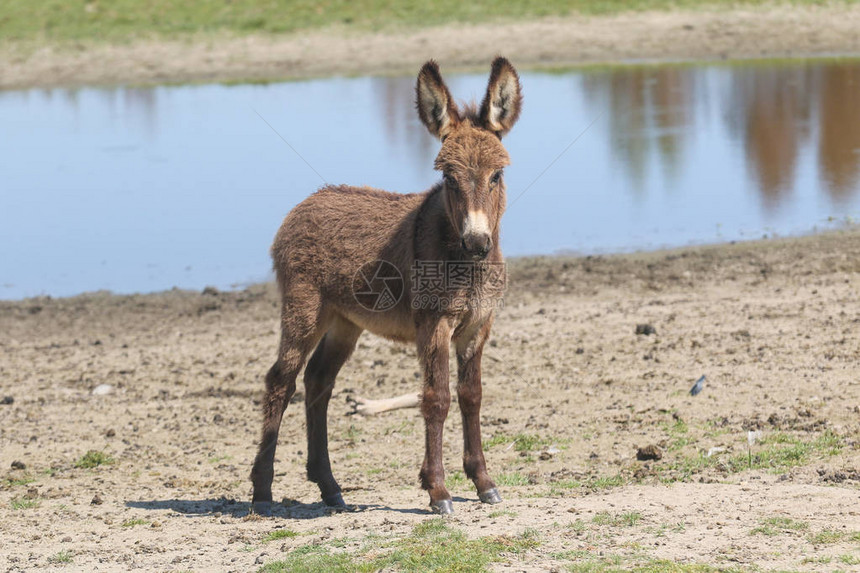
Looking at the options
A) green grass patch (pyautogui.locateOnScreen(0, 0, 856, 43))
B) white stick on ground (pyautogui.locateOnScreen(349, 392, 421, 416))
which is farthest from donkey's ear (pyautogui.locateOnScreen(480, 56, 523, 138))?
green grass patch (pyautogui.locateOnScreen(0, 0, 856, 43))

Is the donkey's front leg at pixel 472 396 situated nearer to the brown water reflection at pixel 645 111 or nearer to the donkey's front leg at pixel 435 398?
the donkey's front leg at pixel 435 398

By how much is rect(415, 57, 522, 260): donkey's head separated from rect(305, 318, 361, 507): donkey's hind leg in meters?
1.58

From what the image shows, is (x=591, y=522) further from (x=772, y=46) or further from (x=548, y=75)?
(x=772, y=46)

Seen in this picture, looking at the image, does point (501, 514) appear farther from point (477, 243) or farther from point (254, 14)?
point (254, 14)

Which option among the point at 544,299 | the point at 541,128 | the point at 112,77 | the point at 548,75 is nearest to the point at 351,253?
the point at 544,299

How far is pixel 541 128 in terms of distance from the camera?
23.0 meters

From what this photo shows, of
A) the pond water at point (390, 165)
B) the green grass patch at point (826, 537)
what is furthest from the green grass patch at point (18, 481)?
the pond water at point (390, 165)

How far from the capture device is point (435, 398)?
22.1ft

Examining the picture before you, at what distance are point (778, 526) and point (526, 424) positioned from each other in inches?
130

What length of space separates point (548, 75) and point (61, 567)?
2655cm

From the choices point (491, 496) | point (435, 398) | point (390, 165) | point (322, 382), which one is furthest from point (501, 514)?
point (390, 165)

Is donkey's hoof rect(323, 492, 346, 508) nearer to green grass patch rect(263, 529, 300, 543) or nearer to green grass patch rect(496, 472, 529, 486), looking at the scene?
green grass patch rect(263, 529, 300, 543)

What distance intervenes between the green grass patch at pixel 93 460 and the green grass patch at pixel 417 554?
3.27m

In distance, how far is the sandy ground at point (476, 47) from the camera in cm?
3175
